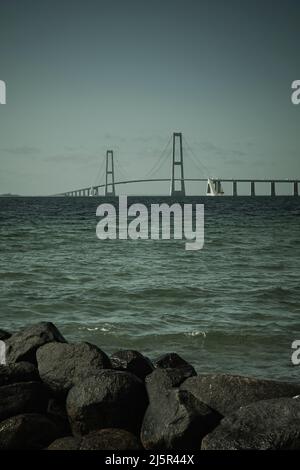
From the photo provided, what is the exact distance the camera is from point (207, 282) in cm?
961

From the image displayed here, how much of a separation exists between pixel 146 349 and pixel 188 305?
2.18 metres

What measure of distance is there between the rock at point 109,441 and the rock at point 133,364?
3.25 feet

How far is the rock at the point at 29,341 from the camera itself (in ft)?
13.6

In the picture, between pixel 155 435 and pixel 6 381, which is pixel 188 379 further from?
pixel 6 381

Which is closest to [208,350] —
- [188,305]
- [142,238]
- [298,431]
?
[188,305]

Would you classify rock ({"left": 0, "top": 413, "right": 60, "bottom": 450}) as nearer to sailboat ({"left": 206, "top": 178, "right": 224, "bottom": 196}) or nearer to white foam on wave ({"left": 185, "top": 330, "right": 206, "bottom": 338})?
white foam on wave ({"left": 185, "top": 330, "right": 206, "bottom": 338})

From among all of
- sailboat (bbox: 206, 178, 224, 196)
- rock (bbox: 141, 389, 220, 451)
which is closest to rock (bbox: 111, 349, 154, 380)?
rock (bbox: 141, 389, 220, 451)

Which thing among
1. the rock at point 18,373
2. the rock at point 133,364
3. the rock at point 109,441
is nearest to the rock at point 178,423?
the rock at point 109,441

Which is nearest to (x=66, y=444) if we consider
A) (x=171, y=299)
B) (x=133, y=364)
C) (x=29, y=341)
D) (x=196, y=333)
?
(x=133, y=364)

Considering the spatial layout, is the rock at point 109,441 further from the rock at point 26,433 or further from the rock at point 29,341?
the rock at point 29,341

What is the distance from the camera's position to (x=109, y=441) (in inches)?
113

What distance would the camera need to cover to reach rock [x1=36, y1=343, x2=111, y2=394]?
3.66 m

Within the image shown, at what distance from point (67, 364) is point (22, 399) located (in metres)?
0.49

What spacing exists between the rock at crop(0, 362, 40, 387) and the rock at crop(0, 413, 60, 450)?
0.66m
